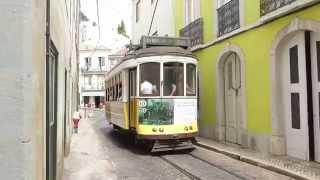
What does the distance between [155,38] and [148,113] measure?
8.44 ft

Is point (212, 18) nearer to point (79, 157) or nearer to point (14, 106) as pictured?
point (79, 157)

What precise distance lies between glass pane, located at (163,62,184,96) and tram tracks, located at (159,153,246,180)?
181cm

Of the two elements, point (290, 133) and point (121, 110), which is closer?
point (290, 133)

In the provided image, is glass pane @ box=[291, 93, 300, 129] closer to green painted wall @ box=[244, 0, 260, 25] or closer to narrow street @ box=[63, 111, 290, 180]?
narrow street @ box=[63, 111, 290, 180]

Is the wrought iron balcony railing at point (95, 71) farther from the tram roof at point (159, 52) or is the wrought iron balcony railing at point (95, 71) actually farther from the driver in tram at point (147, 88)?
the driver in tram at point (147, 88)

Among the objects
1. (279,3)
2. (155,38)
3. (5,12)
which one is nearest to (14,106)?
(5,12)

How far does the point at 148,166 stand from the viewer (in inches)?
457

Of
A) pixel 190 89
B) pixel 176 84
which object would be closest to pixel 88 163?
pixel 176 84

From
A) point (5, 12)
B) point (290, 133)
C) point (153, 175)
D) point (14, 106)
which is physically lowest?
point (153, 175)

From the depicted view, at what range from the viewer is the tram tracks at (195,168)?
388 inches

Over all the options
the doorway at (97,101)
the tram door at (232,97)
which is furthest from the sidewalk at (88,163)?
the doorway at (97,101)

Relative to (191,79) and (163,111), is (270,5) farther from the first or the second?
(163,111)

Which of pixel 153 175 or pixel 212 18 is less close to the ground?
pixel 212 18

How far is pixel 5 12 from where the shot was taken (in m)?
3.37
